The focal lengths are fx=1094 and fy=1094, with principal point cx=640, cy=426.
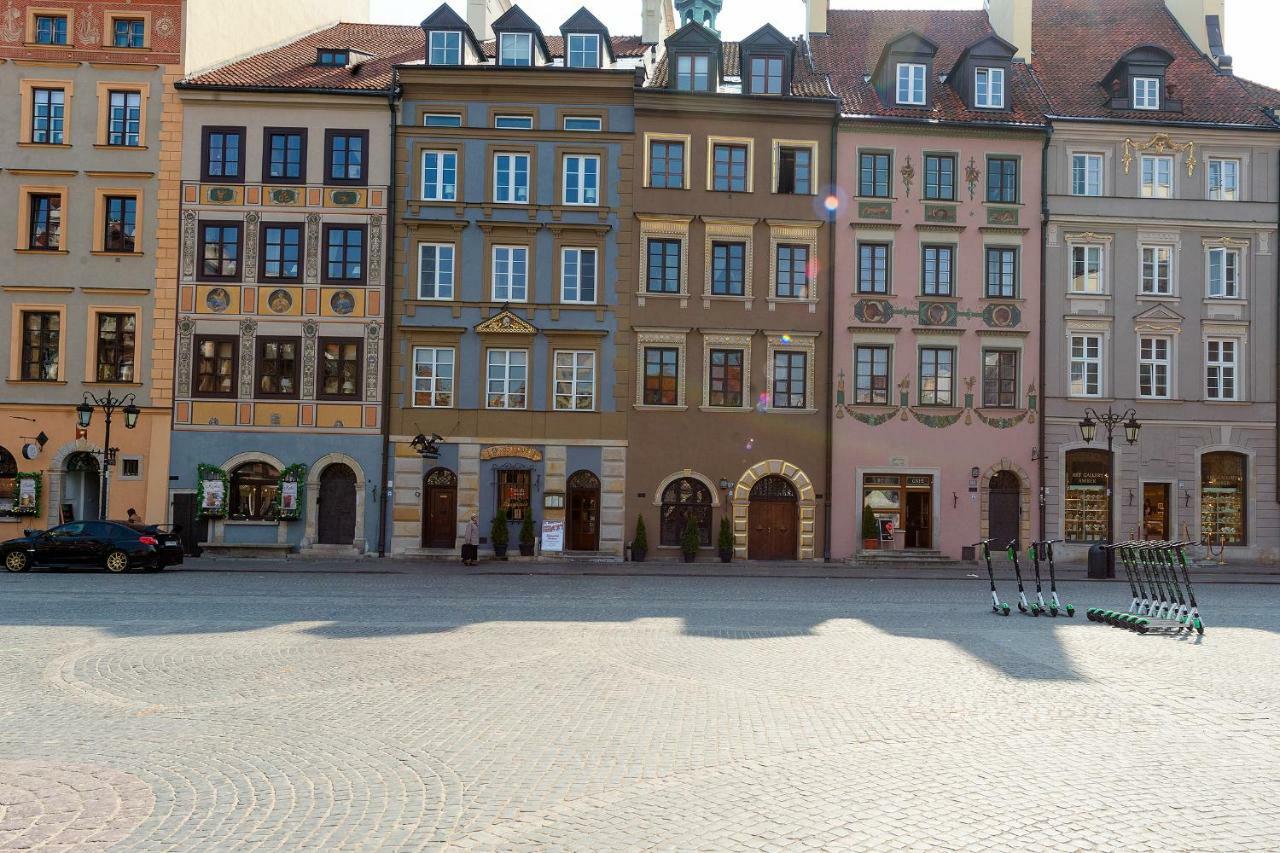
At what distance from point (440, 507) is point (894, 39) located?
22.0 meters

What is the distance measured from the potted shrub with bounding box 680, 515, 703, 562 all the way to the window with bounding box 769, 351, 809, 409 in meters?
4.90

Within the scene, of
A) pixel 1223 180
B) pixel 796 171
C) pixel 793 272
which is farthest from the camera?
pixel 1223 180

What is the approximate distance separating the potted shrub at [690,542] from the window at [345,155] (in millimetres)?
15324

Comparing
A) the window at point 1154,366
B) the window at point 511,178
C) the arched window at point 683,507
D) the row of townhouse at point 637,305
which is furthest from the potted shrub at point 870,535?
the window at point 511,178

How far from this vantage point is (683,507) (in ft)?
117

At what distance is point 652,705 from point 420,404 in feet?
83.8

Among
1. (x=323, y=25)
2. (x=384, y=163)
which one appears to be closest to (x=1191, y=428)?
(x=384, y=163)

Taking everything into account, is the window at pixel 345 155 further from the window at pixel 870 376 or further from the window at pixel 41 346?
the window at pixel 870 376

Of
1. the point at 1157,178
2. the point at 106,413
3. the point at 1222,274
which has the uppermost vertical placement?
the point at 1157,178

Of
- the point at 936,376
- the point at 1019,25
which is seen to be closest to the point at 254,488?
the point at 936,376

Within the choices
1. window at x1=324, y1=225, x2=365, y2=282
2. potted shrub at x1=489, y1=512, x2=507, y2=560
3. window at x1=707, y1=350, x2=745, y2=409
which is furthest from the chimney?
potted shrub at x1=489, y1=512, x2=507, y2=560

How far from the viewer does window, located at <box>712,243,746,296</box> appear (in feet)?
117

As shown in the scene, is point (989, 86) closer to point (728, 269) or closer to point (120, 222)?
point (728, 269)

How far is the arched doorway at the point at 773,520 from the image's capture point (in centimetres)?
3572
